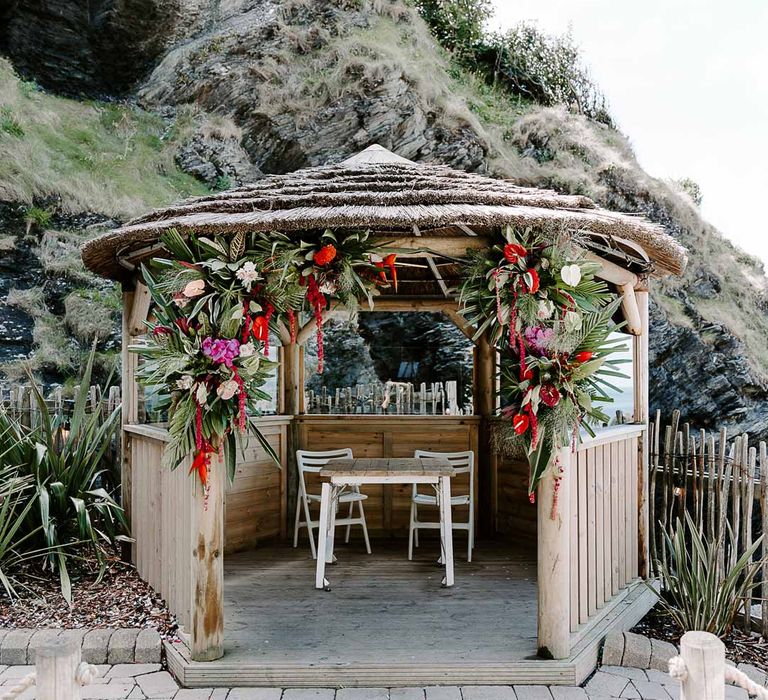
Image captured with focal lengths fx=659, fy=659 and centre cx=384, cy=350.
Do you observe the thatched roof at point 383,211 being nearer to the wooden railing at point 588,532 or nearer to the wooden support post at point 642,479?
the wooden support post at point 642,479

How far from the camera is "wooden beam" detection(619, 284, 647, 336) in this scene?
184 inches

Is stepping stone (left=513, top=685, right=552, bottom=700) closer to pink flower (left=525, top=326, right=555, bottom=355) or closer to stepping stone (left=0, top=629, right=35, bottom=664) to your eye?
pink flower (left=525, top=326, right=555, bottom=355)

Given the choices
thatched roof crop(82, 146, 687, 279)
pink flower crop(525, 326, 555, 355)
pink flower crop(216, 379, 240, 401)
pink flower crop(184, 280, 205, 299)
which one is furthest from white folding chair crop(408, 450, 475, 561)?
pink flower crop(184, 280, 205, 299)

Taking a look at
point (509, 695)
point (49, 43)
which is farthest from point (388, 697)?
point (49, 43)

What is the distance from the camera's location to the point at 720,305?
50.4 ft

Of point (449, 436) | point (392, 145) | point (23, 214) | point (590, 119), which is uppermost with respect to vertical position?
point (590, 119)

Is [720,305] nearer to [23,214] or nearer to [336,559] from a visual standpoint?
[336,559]

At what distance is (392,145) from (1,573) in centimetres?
1235

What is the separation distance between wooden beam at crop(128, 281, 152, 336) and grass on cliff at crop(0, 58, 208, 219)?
842 centimetres

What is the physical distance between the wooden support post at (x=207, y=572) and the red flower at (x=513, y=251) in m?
1.93

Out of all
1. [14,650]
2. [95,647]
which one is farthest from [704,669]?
[14,650]

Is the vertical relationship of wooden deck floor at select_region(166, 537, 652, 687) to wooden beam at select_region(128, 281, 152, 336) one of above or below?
below

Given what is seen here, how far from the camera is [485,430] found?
21.0ft

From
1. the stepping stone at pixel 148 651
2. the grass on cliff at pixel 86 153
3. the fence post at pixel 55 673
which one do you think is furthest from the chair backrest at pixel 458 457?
the grass on cliff at pixel 86 153
